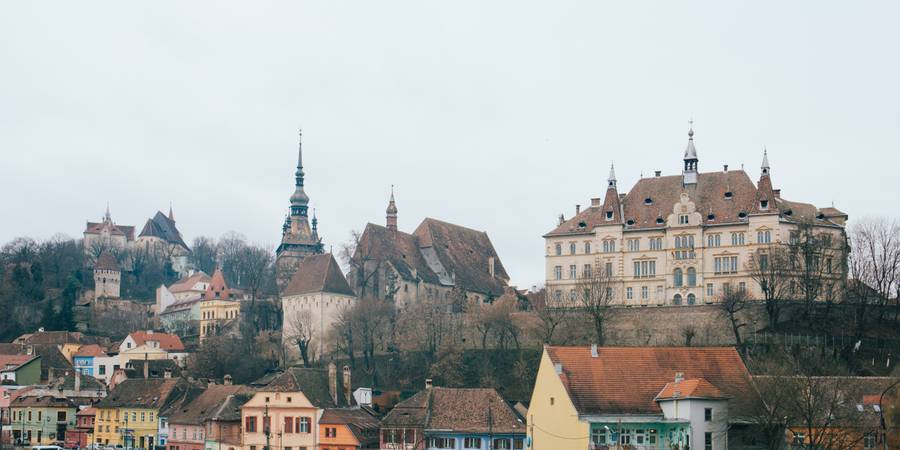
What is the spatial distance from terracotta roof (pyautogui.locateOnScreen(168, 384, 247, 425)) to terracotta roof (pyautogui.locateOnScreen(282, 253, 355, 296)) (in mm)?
31356

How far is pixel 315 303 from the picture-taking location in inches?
4958

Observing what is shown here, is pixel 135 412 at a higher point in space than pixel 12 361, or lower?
lower

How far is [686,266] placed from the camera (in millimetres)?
110750

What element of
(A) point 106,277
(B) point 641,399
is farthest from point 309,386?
(A) point 106,277

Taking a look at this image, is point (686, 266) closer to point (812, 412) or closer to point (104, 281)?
point (812, 412)

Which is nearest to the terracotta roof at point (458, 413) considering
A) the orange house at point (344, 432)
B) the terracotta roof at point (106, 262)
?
the orange house at point (344, 432)

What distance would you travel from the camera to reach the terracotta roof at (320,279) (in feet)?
415

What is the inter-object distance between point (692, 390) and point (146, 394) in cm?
4747

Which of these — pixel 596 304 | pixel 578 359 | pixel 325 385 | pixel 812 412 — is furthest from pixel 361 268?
pixel 812 412

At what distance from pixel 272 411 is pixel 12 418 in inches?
1153

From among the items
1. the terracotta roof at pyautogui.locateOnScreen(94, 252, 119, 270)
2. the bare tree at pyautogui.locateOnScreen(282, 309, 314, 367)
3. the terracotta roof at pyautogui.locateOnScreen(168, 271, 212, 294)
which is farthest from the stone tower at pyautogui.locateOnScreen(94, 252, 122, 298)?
the bare tree at pyautogui.locateOnScreen(282, 309, 314, 367)

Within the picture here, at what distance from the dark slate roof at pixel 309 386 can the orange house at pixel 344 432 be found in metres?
1.41

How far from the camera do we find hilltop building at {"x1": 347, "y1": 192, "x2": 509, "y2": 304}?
5074 inches

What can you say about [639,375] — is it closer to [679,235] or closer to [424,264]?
[679,235]
